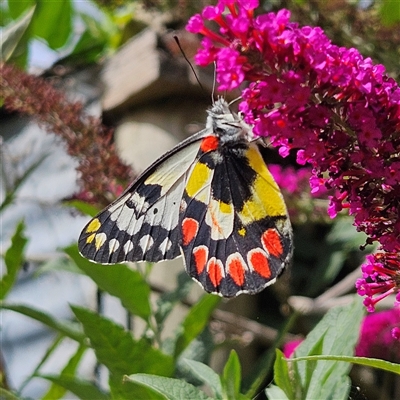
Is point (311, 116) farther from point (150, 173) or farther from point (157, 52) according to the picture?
point (157, 52)

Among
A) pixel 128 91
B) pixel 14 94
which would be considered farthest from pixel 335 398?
pixel 128 91

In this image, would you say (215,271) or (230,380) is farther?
(215,271)

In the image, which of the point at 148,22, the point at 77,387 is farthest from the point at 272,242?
the point at 148,22

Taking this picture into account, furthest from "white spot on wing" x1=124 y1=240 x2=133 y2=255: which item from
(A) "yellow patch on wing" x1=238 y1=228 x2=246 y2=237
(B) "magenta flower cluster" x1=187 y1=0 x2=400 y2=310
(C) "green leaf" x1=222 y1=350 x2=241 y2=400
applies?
(B) "magenta flower cluster" x1=187 y1=0 x2=400 y2=310

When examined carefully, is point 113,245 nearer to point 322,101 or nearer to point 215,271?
point 215,271

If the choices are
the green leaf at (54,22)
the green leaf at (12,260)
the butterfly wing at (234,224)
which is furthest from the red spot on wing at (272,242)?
the green leaf at (54,22)

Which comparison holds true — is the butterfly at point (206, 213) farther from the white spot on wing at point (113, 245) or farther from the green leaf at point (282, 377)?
the green leaf at point (282, 377)
